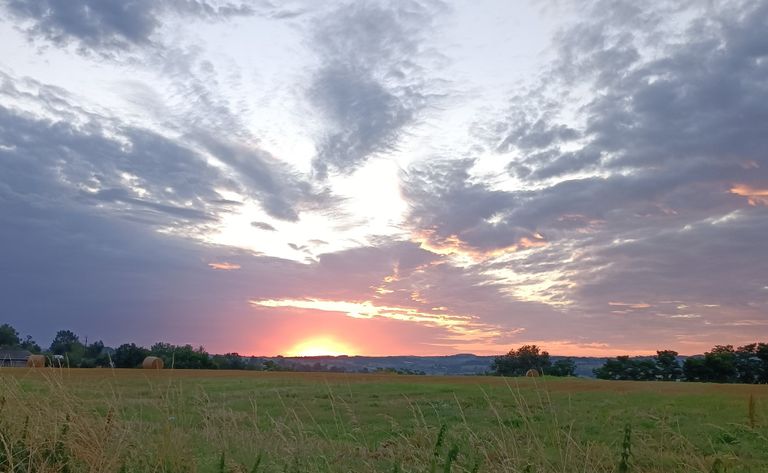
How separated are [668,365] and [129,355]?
40.3 m

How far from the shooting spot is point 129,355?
171 ft

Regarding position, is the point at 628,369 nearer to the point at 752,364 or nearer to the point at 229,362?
the point at 752,364

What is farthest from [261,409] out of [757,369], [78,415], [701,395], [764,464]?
[757,369]

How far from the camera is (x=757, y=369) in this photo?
154 ft

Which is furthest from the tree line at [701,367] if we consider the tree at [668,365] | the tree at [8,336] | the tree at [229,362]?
the tree at [8,336]

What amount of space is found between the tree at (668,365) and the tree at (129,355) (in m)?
37.6

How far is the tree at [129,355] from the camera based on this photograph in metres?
51.0

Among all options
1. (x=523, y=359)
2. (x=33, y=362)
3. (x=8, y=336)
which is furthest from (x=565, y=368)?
(x=8, y=336)

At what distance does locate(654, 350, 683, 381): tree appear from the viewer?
160 feet

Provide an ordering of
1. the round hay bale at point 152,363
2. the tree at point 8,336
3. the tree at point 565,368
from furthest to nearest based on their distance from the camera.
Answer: the tree at point 8,336 < the tree at point 565,368 < the round hay bale at point 152,363

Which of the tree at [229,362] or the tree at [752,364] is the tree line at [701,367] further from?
the tree at [229,362]

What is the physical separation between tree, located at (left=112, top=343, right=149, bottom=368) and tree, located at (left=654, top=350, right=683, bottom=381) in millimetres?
37550

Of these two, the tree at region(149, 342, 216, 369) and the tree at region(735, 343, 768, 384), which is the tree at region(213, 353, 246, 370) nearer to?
the tree at region(149, 342, 216, 369)

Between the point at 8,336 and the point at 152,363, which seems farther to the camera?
the point at 8,336
